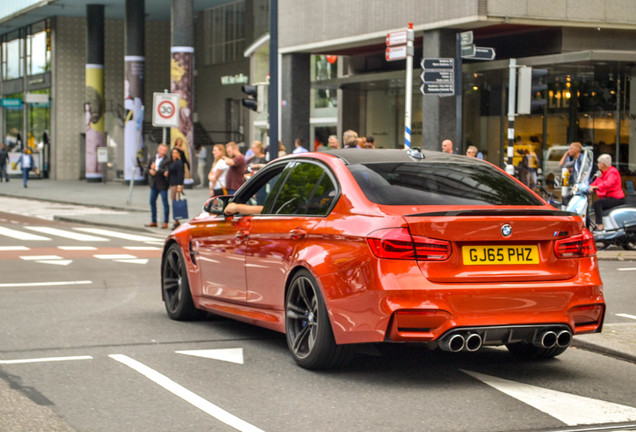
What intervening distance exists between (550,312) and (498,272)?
416 mm

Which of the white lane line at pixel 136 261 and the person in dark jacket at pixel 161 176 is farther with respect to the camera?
the person in dark jacket at pixel 161 176

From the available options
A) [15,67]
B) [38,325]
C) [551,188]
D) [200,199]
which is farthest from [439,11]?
[15,67]

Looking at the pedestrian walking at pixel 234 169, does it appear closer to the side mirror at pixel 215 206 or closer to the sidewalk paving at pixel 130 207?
the sidewalk paving at pixel 130 207

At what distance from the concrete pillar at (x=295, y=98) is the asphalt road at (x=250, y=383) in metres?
22.2

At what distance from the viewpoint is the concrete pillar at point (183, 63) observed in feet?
135

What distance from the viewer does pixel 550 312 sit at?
6547 millimetres

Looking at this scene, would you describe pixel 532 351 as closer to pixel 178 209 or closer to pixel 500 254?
pixel 500 254

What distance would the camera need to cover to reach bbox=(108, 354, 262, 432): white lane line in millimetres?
5551

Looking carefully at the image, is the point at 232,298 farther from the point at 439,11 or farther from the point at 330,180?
the point at 439,11

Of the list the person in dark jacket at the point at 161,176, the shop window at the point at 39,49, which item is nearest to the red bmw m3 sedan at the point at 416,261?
the person in dark jacket at the point at 161,176

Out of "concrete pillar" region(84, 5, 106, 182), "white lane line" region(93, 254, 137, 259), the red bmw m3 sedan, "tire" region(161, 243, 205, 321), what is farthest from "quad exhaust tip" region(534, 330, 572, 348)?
"concrete pillar" region(84, 5, 106, 182)

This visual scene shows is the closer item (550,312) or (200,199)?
(550,312)

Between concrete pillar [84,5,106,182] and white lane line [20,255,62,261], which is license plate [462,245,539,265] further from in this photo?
concrete pillar [84,5,106,182]

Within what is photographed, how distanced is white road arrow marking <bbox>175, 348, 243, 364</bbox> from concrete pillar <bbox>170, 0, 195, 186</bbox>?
1333 inches
